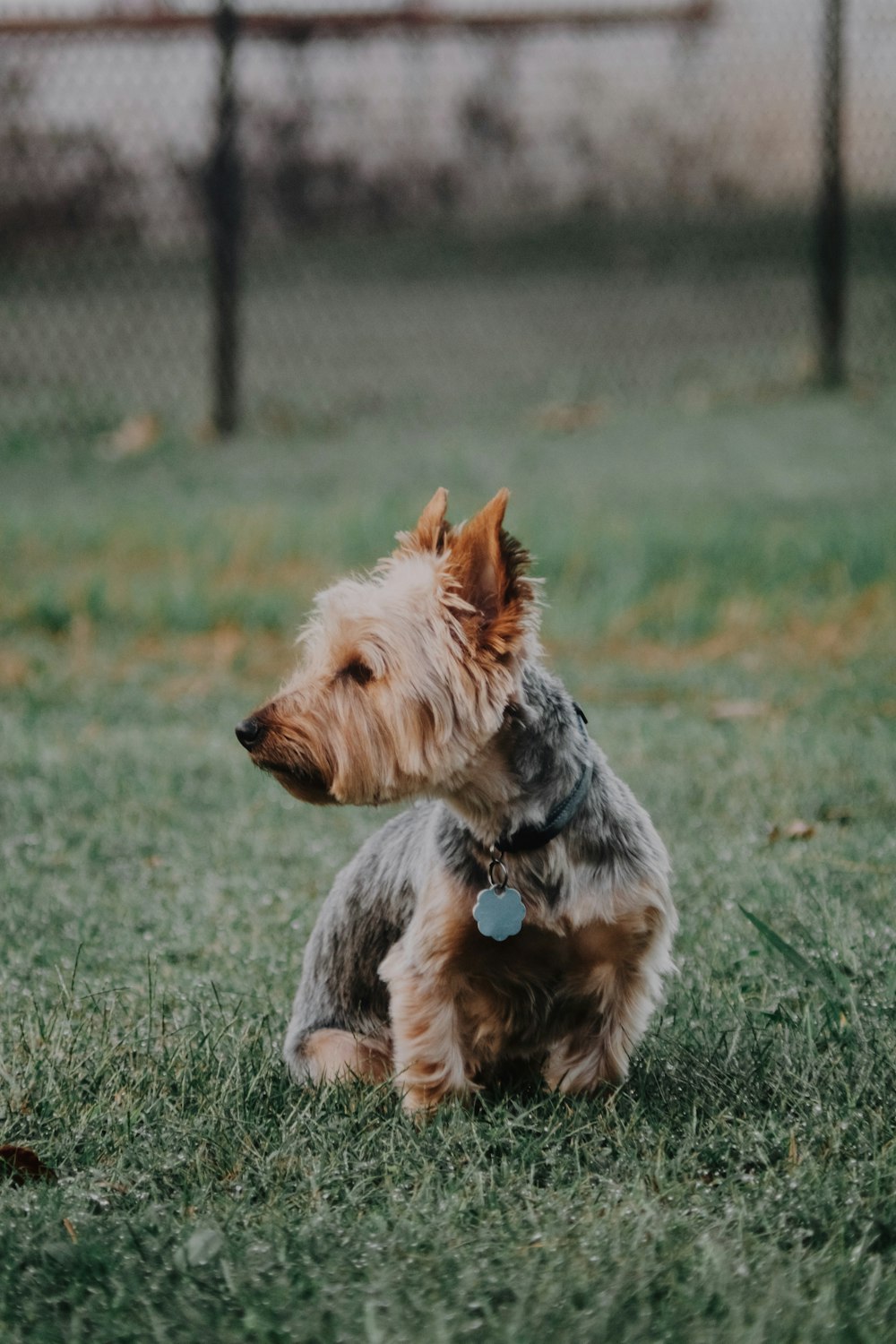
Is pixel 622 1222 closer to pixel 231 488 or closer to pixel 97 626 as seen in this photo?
pixel 97 626

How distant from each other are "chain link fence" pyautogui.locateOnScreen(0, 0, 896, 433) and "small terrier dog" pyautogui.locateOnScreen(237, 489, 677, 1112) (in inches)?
309

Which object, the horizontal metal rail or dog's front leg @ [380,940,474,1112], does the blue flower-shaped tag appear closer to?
dog's front leg @ [380,940,474,1112]

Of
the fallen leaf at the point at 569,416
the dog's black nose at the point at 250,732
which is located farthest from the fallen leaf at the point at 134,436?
the dog's black nose at the point at 250,732

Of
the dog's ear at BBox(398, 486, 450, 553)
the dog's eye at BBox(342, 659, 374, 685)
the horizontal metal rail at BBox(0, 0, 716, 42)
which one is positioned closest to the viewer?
the dog's eye at BBox(342, 659, 374, 685)

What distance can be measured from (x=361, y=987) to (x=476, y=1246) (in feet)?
3.13

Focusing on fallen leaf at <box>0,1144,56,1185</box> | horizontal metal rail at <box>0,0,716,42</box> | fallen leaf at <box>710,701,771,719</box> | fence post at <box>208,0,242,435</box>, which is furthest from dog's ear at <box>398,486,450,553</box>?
horizontal metal rail at <box>0,0,716,42</box>

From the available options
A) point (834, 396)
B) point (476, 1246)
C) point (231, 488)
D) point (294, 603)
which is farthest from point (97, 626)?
point (834, 396)

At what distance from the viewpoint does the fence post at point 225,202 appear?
10180 mm

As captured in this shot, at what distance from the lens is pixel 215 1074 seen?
3.21 metres

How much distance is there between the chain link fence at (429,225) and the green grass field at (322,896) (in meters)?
1.96

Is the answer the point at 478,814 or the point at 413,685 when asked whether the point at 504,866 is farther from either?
the point at 413,685

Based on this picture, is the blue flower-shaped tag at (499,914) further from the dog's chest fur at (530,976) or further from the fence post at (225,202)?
the fence post at (225,202)

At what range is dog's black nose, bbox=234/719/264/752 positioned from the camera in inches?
116

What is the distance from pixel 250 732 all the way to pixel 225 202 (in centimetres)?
808
